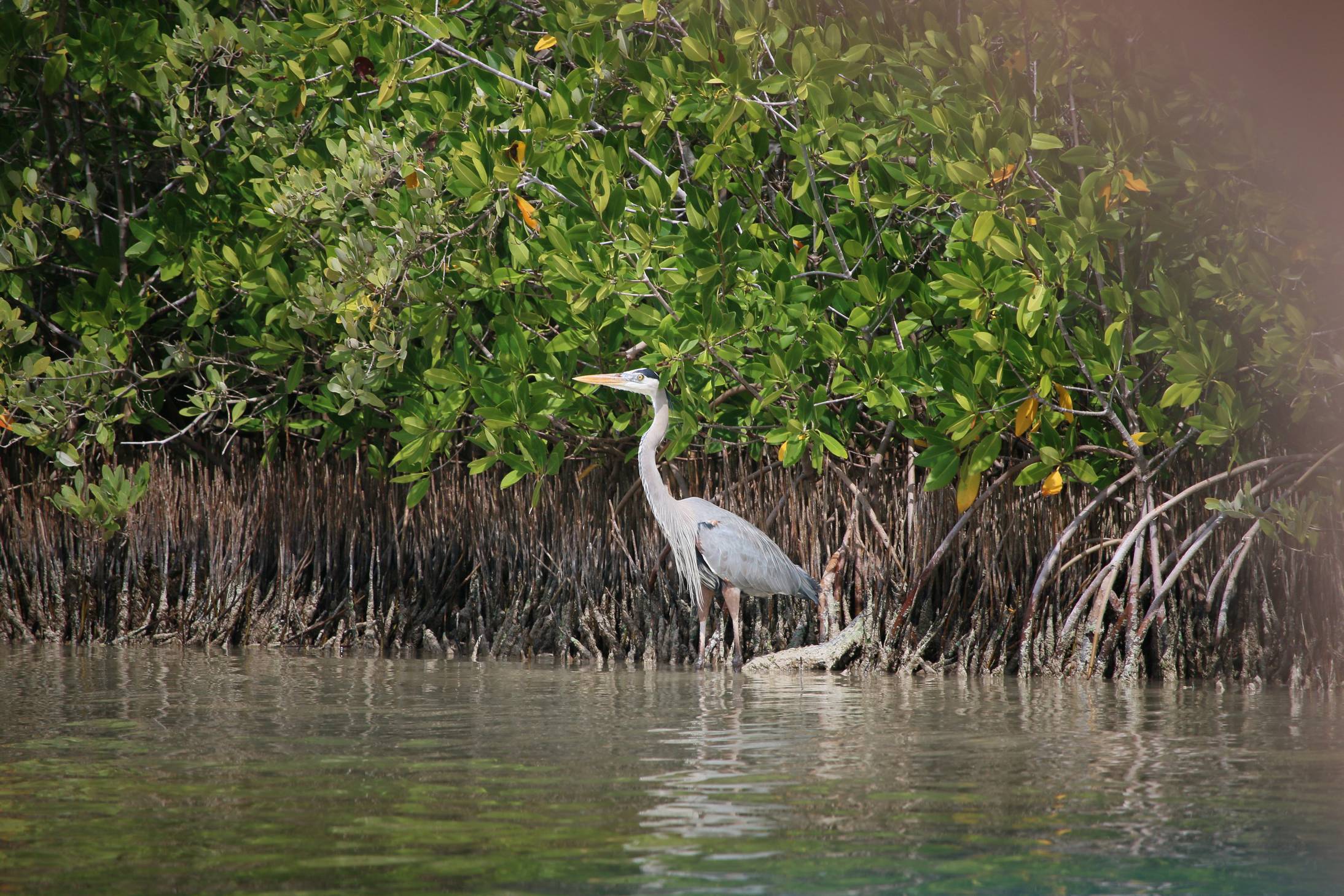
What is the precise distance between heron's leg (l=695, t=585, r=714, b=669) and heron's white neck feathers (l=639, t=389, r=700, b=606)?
0.06 m

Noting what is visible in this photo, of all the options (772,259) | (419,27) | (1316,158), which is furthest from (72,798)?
(419,27)

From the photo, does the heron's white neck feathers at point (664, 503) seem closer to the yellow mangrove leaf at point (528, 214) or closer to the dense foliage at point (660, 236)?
the dense foliage at point (660, 236)

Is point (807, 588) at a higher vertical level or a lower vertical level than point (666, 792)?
higher

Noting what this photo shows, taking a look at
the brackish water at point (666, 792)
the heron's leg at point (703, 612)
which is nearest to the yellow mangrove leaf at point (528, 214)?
the heron's leg at point (703, 612)

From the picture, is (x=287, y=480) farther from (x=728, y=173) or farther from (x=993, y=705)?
(x=993, y=705)

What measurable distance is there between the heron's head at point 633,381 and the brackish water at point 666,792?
6.01 feet

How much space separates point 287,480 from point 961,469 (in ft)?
14.6

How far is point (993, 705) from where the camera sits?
5.20m

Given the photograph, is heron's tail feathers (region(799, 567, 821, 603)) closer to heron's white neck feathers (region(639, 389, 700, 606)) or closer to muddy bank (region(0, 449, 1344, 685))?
muddy bank (region(0, 449, 1344, 685))

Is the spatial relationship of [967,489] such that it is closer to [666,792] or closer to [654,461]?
[654,461]

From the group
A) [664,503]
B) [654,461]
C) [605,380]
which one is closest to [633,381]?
[605,380]

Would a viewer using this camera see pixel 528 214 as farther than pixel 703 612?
No

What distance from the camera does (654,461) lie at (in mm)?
7242

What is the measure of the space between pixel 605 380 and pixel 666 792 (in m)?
3.82
